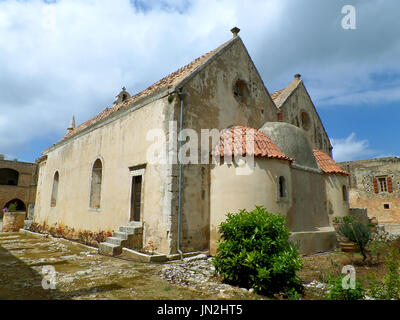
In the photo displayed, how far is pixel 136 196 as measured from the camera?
9.80 m

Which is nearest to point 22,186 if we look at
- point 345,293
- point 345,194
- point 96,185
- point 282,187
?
point 96,185

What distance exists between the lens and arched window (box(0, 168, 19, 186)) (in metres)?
35.3

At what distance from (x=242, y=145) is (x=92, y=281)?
5786 mm

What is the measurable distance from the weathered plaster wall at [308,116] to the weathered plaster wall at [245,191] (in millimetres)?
6853

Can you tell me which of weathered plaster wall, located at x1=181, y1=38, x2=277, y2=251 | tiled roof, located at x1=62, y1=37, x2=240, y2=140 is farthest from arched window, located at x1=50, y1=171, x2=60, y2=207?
weathered plaster wall, located at x1=181, y1=38, x2=277, y2=251

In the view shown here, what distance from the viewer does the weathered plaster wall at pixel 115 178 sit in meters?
8.42

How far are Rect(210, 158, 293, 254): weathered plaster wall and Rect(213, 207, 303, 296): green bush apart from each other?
2.34 m

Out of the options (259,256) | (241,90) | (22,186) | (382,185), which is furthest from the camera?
(22,186)

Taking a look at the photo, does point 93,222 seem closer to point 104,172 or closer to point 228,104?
point 104,172

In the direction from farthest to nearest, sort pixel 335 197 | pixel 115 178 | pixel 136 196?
pixel 335 197 → pixel 115 178 → pixel 136 196

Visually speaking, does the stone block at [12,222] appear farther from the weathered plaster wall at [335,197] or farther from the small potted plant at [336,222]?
the small potted plant at [336,222]

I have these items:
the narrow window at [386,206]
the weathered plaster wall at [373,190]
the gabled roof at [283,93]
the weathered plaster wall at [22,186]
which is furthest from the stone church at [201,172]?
the weathered plaster wall at [22,186]

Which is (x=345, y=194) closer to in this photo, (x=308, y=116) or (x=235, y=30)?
(x=308, y=116)

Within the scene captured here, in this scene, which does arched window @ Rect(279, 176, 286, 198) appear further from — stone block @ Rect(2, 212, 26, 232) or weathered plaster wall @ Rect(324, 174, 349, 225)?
stone block @ Rect(2, 212, 26, 232)
